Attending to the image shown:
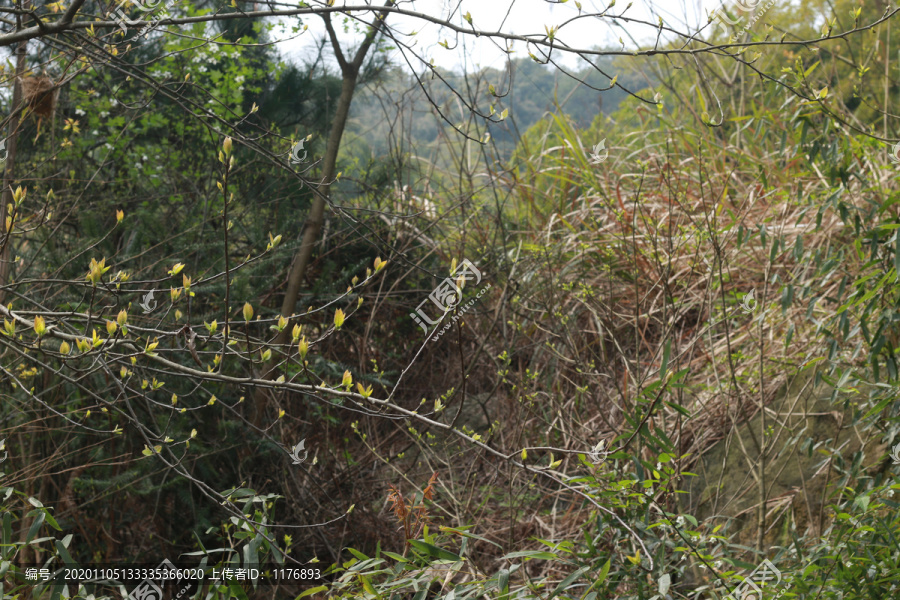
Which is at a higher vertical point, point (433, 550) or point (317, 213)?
point (317, 213)

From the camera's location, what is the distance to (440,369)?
3.80 m

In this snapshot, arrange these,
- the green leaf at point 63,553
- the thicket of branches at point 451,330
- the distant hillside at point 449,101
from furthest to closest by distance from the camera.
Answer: the distant hillside at point 449,101
the thicket of branches at point 451,330
the green leaf at point 63,553

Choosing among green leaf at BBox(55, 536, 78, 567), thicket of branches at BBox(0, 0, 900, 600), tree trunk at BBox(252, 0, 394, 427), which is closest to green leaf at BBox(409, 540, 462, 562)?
thicket of branches at BBox(0, 0, 900, 600)

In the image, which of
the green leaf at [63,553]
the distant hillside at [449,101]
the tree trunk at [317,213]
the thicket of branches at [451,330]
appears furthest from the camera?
the distant hillside at [449,101]

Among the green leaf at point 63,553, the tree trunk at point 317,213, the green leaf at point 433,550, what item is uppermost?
the tree trunk at point 317,213

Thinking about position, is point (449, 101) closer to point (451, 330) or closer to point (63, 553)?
point (451, 330)

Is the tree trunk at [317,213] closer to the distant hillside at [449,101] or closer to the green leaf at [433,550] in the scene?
the distant hillside at [449,101]

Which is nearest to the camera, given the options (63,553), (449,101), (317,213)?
(63,553)

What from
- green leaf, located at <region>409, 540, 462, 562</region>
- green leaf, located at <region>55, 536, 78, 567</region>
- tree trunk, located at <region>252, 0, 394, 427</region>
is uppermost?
tree trunk, located at <region>252, 0, 394, 427</region>

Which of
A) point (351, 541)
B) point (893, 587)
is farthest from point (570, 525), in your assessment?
point (893, 587)

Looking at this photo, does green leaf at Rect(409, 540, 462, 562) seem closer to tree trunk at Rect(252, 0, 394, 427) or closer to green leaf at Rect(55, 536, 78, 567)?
green leaf at Rect(55, 536, 78, 567)

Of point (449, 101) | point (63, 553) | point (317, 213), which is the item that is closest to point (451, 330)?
point (317, 213)

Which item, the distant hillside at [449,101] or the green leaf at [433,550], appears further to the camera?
the distant hillside at [449,101]

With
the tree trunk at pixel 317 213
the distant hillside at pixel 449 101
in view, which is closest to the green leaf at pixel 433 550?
the distant hillside at pixel 449 101
